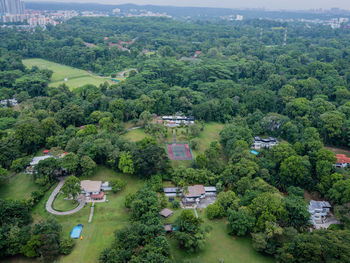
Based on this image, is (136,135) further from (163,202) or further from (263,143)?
(263,143)

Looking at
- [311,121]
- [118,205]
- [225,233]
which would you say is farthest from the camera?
[311,121]

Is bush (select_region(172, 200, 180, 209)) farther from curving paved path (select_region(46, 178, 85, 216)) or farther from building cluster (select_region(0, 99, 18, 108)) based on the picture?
building cluster (select_region(0, 99, 18, 108))

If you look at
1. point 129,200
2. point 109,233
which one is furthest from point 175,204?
point 109,233

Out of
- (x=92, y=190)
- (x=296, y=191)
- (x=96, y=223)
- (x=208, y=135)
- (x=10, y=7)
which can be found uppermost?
(x=10, y=7)

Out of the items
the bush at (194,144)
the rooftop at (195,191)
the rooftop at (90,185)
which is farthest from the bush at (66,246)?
the bush at (194,144)

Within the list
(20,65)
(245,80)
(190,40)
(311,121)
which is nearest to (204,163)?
(311,121)

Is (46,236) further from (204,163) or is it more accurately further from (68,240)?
(204,163)

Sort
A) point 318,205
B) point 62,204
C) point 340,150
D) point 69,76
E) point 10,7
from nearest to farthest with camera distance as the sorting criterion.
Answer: point 318,205
point 62,204
point 340,150
point 69,76
point 10,7
